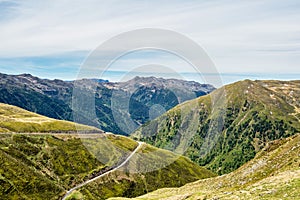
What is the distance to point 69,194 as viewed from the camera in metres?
197

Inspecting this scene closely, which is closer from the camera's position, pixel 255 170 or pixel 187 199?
pixel 187 199

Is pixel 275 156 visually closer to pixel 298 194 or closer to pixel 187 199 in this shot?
pixel 187 199

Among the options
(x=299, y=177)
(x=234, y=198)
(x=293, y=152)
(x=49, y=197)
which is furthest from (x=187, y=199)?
(x=49, y=197)

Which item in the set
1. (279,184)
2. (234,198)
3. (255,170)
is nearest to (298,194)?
(279,184)

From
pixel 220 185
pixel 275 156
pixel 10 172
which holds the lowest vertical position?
pixel 10 172

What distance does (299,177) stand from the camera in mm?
47438

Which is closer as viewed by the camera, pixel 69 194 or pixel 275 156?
pixel 275 156

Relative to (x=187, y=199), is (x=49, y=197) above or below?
below

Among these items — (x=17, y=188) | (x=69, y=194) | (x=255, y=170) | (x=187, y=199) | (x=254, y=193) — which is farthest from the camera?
(x=69, y=194)

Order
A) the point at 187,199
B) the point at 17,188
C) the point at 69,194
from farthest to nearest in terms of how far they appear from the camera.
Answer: the point at 69,194 < the point at 17,188 < the point at 187,199

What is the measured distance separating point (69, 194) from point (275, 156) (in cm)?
14924

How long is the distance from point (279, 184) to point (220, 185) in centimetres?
4203

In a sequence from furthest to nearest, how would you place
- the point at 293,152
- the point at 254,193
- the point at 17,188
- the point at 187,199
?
the point at 17,188, the point at 293,152, the point at 187,199, the point at 254,193

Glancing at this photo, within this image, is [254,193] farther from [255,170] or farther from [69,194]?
[69,194]
